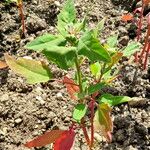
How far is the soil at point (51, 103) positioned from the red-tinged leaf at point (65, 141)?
0.96ft

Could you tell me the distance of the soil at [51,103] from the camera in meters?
1.92

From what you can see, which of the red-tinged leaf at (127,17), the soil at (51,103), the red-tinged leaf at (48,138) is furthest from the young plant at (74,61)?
the red-tinged leaf at (127,17)

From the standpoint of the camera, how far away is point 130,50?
1.61 metres

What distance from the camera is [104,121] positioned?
155 centimetres

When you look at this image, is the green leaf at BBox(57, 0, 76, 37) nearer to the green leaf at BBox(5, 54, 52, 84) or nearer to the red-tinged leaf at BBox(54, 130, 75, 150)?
the green leaf at BBox(5, 54, 52, 84)

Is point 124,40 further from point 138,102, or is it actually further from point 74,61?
point 74,61

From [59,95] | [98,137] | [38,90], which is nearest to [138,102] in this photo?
[98,137]

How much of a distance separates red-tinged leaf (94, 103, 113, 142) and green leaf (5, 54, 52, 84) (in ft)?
0.77

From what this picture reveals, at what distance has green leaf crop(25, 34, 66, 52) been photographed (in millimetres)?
1380

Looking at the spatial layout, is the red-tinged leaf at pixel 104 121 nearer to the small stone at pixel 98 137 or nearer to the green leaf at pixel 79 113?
the green leaf at pixel 79 113

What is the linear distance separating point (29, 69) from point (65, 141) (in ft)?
1.03

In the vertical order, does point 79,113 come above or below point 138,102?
above

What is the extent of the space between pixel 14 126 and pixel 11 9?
0.88 metres

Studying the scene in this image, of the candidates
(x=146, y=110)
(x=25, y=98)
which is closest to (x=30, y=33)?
(x=25, y=98)
